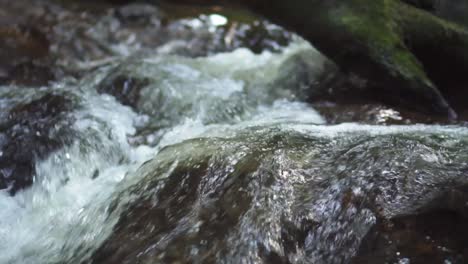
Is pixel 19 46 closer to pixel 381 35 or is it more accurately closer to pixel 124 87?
pixel 124 87

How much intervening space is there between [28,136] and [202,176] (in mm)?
1933

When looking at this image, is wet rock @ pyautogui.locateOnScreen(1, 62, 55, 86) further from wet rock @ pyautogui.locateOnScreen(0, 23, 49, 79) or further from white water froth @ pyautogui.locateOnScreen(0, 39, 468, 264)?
white water froth @ pyautogui.locateOnScreen(0, 39, 468, 264)

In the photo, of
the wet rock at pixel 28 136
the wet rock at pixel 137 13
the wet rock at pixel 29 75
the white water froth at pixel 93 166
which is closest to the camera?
the white water froth at pixel 93 166

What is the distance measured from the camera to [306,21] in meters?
4.11

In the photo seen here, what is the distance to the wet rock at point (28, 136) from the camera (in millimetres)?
3543

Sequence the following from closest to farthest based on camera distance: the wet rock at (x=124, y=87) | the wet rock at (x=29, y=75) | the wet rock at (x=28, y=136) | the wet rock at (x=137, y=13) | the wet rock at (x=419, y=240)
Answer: the wet rock at (x=419, y=240) < the wet rock at (x=28, y=136) < the wet rock at (x=124, y=87) < the wet rock at (x=29, y=75) < the wet rock at (x=137, y=13)

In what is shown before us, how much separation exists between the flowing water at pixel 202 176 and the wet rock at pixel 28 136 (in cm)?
1

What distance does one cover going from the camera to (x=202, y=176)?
2.58 metres

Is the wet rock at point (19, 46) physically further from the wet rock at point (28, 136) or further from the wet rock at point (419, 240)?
the wet rock at point (419, 240)

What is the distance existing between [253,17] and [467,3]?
285 cm

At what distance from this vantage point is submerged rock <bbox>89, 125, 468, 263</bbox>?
80.5 inches

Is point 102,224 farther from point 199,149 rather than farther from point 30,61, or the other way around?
point 30,61

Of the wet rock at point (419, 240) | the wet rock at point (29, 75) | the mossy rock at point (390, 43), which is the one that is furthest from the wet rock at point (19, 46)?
the wet rock at point (419, 240)

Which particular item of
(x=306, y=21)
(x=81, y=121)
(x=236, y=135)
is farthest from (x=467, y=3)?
(x=81, y=121)
